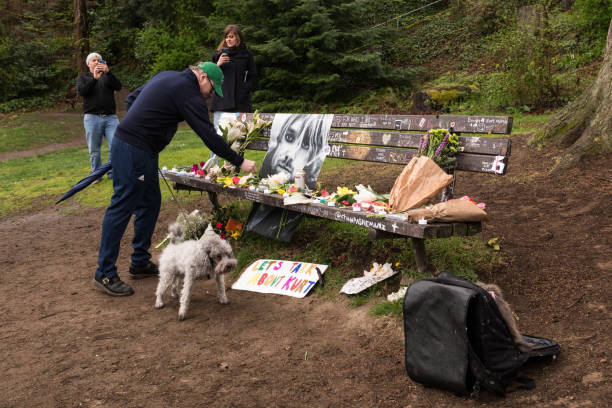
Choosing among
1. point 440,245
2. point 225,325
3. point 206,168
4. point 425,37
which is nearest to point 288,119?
point 206,168

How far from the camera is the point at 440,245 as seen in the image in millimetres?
4789

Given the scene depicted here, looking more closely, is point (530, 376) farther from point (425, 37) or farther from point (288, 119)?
point (425, 37)

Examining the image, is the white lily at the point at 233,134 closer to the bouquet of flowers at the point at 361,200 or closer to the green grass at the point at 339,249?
the green grass at the point at 339,249

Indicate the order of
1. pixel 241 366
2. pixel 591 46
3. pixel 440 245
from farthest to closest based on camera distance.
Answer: pixel 591 46, pixel 440 245, pixel 241 366

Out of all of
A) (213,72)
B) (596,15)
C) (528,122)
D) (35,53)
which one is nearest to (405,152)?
(213,72)

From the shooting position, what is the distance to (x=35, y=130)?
733 inches

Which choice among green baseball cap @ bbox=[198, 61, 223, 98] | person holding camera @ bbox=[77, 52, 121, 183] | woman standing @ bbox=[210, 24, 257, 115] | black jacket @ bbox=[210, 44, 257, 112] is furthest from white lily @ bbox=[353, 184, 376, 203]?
person holding camera @ bbox=[77, 52, 121, 183]

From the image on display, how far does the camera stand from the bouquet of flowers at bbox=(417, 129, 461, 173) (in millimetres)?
4289

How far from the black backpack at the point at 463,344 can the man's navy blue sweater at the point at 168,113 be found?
253cm

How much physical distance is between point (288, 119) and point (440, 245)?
7.90ft

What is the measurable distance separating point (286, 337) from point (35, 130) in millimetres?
18124

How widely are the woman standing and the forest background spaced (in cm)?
653

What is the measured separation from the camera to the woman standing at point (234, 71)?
729 centimetres

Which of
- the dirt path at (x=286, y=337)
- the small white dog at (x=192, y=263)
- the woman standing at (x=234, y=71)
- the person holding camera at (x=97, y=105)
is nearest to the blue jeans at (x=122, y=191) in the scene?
the dirt path at (x=286, y=337)
